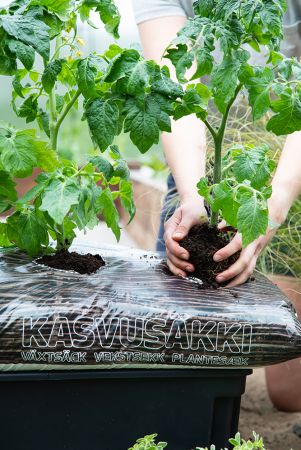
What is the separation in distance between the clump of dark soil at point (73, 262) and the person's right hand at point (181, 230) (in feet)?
0.50

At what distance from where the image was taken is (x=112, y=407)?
1304mm

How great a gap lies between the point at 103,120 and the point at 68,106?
0.19 m

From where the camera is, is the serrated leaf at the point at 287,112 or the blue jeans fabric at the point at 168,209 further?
the blue jeans fabric at the point at 168,209

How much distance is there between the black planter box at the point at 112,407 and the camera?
1.28 m

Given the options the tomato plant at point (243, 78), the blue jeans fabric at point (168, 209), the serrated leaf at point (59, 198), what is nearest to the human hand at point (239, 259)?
the tomato plant at point (243, 78)

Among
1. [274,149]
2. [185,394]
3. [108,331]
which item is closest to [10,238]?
[108,331]

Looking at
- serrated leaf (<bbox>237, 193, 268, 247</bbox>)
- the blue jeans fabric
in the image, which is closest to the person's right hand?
serrated leaf (<bbox>237, 193, 268, 247</bbox>)

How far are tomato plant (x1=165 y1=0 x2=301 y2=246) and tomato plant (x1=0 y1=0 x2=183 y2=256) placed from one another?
6 cm

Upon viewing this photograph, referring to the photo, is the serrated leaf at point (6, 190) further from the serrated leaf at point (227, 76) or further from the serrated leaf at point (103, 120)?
the serrated leaf at point (227, 76)

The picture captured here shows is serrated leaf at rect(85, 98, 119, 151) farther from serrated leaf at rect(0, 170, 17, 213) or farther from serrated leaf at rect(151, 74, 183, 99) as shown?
serrated leaf at rect(0, 170, 17, 213)

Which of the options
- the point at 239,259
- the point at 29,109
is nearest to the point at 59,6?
the point at 29,109

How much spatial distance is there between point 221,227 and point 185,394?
36 centimetres

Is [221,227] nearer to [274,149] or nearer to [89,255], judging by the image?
[89,255]

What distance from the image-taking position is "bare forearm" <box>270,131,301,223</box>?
1.63m
